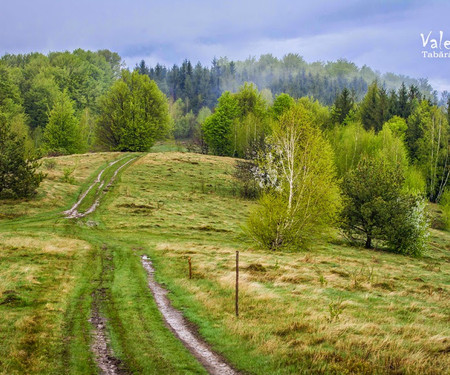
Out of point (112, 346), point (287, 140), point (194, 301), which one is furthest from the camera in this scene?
point (287, 140)

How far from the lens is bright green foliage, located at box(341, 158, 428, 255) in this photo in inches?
1588

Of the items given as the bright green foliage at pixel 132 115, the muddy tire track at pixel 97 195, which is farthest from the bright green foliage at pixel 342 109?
the muddy tire track at pixel 97 195

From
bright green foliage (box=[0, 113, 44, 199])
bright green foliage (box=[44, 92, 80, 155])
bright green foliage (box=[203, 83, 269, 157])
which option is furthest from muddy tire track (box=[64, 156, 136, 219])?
bright green foliage (box=[203, 83, 269, 157])

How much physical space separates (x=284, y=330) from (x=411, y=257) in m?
31.6

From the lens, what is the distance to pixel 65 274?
74.1 ft

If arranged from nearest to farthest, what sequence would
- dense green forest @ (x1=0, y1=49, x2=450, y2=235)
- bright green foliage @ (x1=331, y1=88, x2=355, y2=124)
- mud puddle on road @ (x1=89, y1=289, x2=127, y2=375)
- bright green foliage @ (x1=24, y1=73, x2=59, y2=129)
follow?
mud puddle on road @ (x1=89, y1=289, x2=127, y2=375) → dense green forest @ (x1=0, y1=49, x2=450, y2=235) → bright green foliage @ (x1=24, y1=73, x2=59, y2=129) → bright green foliage @ (x1=331, y1=88, x2=355, y2=124)

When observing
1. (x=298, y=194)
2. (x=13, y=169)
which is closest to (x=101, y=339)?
(x=298, y=194)

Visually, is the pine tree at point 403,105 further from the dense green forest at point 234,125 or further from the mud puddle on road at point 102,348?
the mud puddle on road at point 102,348

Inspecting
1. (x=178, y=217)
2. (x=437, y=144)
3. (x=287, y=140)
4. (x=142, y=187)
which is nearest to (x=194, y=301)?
(x=287, y=140)

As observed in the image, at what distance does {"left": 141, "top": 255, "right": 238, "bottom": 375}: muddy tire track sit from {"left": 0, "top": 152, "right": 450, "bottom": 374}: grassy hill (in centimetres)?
37

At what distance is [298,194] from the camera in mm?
30844

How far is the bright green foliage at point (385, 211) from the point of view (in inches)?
1588

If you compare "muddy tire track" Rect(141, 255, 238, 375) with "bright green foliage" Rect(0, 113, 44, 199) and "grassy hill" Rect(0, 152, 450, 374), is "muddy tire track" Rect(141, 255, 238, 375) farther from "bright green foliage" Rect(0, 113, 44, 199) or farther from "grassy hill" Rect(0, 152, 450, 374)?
"bright green foliage" Rect(0, 113, 44, 199)

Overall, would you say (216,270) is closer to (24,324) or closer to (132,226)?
(24,324)
